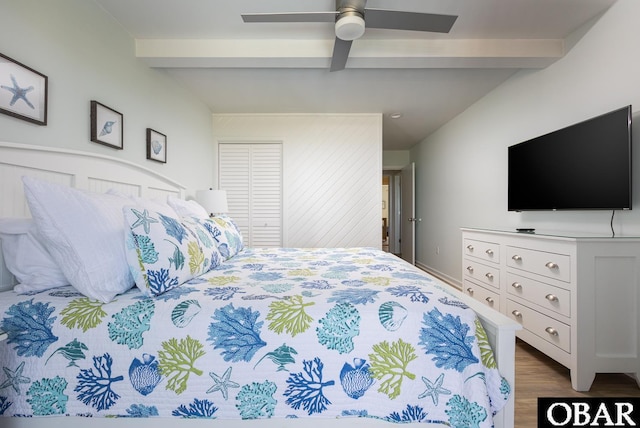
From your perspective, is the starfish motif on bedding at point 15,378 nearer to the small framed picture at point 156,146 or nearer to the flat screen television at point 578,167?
the small framed picture at point 156,146

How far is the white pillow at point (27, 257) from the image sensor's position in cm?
125

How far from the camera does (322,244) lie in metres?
4.16

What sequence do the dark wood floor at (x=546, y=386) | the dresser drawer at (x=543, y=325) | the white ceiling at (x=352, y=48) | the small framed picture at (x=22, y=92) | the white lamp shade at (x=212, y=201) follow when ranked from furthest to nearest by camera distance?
the white lamp shade at (x=212, y=201) → the white ceiling at (x=352, y=48) → the dresser drawer at (x=543, y=325) → the dark wood floor at (x=546, y=386) → the small framed picture at (x=22, y=92)

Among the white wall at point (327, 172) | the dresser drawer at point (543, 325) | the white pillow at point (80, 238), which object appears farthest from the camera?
the white wall at point (327, 172)

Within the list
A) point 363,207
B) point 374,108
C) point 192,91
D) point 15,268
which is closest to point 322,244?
point 363,207

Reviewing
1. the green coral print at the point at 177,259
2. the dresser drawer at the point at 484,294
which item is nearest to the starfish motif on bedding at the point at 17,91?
the green coral print at the point at 177,259

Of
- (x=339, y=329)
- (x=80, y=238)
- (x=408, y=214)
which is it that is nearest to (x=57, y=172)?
(x=80, y=238)

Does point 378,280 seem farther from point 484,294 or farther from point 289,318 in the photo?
point 484,294

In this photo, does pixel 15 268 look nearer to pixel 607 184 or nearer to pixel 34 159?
pixel 34 159

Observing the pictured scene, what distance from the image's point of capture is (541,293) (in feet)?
6.61

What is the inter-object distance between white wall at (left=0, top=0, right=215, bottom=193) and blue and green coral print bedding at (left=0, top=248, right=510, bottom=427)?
1061 mm

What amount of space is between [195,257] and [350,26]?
5.07 feet

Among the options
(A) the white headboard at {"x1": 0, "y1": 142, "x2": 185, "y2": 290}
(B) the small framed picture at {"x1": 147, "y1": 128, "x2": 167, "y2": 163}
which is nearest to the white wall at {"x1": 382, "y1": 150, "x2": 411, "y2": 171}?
(B) the small framed picture at {"x1": 147, "y1": 128, "x2": 167, "y2": 163}

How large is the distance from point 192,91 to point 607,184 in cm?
377
